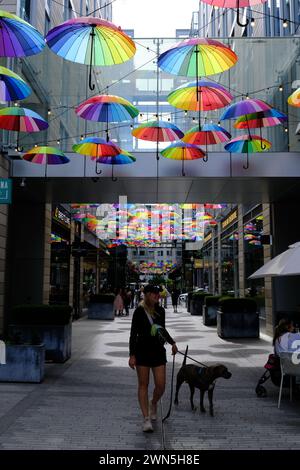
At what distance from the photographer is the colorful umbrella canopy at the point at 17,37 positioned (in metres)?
7.45

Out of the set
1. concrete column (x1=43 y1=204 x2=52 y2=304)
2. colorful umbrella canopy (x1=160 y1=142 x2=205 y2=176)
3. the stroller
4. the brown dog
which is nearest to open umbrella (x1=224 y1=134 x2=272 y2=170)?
colorful umbrella canopy (x1=160 y1=142 x2=205 y2=176)

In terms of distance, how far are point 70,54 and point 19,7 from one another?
8.03 meters

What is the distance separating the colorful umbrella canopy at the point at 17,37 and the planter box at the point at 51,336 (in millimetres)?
5945

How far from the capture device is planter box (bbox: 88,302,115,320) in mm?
24938

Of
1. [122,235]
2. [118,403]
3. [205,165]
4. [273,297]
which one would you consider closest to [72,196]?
[205,165]

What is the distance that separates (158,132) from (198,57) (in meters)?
3.36

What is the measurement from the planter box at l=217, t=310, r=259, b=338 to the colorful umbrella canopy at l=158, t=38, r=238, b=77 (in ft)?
30.4

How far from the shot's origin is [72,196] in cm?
1614

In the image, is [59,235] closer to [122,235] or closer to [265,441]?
[122,235]

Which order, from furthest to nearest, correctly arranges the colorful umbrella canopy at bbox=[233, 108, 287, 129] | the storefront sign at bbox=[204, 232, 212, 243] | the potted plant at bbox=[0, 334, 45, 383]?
the storefront sign at bbox=[204, 232, 212, 243] → the colorful umbrella canopy at bbox=[233, 108, 287, 129] → the potted plant at bbox=[0, 334, 45, 383]

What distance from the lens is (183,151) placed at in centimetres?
1211

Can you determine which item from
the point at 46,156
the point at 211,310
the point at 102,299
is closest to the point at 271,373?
the point at 46,156

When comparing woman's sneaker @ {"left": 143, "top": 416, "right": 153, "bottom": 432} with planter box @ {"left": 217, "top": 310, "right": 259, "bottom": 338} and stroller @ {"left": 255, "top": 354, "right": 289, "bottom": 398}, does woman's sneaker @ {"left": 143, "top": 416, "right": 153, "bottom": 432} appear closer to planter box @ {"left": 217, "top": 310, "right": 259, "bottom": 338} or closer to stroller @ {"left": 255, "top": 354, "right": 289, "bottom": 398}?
stroller @ {"left": 255, "top": 354, "right": 289, "bottom": 398}

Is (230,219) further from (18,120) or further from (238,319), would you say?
(18,120)
